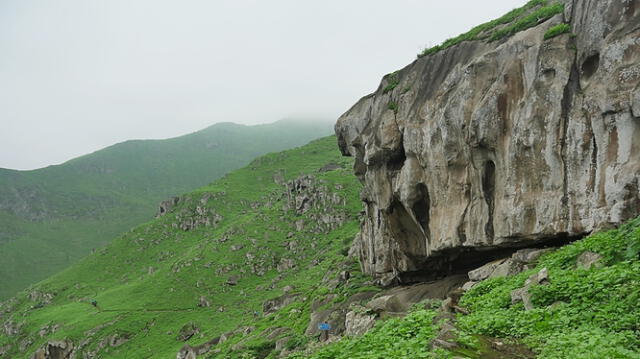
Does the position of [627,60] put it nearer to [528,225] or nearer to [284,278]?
[528,225]

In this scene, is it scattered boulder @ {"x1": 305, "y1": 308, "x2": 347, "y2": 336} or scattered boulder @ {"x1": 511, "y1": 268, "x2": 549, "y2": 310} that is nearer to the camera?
scattered boulder @ {"x1": 511, "y1": 268, "x2": 549, "y2": 310}

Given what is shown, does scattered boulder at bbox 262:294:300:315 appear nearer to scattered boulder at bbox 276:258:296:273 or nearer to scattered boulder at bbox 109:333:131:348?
scattered boulder at bbox 276:258:296:273

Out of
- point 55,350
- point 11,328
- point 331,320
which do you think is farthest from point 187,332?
point 11,328

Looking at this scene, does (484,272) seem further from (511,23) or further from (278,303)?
(278,303)

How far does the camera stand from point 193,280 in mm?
138875

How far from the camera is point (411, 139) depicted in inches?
1348

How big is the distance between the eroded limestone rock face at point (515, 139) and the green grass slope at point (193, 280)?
115 ft

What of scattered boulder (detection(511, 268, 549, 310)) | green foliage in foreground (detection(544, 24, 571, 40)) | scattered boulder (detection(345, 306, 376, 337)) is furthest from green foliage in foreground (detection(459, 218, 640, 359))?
green foliage in foreground (detection(544, 24, 571, 40))

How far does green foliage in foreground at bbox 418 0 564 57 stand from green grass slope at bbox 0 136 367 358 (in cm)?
4162

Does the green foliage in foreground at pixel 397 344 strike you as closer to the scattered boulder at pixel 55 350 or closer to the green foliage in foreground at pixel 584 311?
the green foliage in foreground at pixel 584 311

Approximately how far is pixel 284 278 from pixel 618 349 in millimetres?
122833

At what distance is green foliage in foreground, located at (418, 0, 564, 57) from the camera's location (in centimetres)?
2807

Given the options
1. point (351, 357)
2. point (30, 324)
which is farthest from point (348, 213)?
point (351, 357)

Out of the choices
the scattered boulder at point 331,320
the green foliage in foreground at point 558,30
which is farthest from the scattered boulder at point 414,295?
the green foliage in foreground at point 558,30
